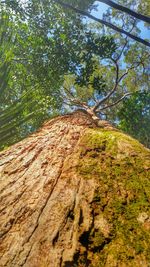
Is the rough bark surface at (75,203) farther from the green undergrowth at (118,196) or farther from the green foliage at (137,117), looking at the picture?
the green foliage at (137,117)

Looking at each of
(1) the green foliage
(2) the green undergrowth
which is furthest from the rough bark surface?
(1) the green foliage

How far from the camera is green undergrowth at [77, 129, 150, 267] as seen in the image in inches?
89.1

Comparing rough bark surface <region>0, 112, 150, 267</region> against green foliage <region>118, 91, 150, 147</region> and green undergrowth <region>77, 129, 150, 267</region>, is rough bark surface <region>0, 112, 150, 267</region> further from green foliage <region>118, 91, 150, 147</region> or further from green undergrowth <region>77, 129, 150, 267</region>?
green foliage <region>118, 91, 150, 147</region>

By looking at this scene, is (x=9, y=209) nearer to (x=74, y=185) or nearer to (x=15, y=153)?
(x=74, y=185)

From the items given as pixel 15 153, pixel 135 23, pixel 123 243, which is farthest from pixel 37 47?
pixel 135 23

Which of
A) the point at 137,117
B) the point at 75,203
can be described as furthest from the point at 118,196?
the point at 137,117

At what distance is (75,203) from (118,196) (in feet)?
1.39

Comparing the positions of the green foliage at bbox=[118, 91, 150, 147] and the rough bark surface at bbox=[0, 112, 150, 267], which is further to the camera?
the green foliage at bbox=[118, 91, 150, 147]

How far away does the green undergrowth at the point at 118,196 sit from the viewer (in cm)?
226

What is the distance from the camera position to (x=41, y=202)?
2.79 metres

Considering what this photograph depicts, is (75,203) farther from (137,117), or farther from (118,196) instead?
(137,117)

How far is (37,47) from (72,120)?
18.4ft

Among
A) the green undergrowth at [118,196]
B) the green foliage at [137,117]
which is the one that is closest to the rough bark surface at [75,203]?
the green undergrowth at [118,196]

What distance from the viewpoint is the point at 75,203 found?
9.12ft
